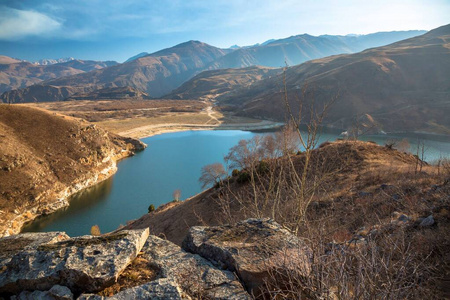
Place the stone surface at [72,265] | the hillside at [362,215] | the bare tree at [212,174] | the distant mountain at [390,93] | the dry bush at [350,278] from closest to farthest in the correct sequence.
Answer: the dry bush at [350,278]
the hillside at [362,215]
the stone surface at [72,265]
the bare tree at [212,174]
the distant mountain at [390,93]

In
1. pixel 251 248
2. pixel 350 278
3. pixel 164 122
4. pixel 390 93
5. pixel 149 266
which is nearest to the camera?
pixel 350 278

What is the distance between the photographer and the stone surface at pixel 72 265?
3748 mm

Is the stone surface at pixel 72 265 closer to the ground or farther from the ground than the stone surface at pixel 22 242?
farther from the ground

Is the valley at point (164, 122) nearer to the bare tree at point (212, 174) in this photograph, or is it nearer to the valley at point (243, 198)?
the valley at point (243, 198)

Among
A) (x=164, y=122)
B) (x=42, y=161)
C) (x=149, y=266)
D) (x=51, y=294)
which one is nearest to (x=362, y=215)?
(x=149, y=266)

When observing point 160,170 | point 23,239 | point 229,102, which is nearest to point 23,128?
point 160,170

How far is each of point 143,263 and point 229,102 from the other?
14461 cm

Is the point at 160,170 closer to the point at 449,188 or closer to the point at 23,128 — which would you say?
the point at 23,128

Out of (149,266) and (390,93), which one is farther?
(390,93)

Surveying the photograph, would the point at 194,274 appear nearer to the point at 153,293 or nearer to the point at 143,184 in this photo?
the point at 153,293

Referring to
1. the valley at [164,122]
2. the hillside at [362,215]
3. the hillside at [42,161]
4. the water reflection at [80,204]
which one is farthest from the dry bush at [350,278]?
the valley at [164,122]

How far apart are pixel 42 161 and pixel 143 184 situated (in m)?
14.9

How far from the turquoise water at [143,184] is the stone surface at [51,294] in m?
21.1

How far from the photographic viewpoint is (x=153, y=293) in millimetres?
3326
